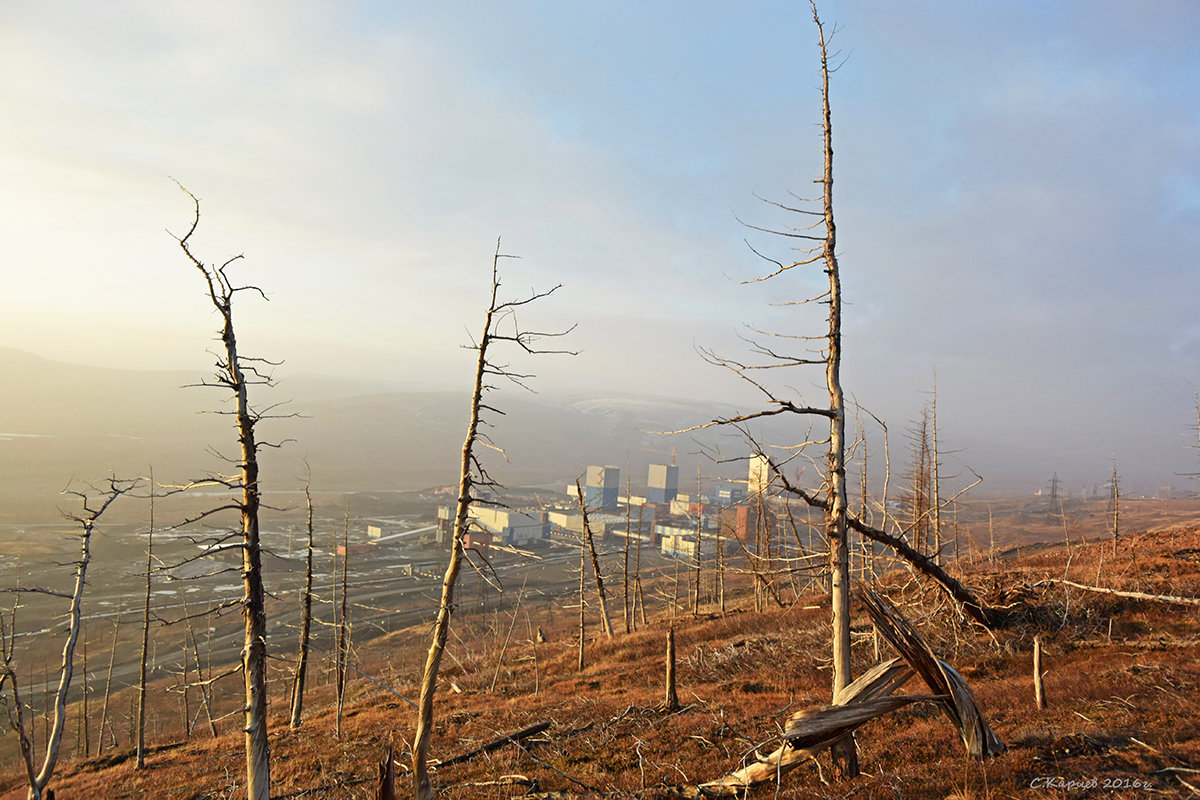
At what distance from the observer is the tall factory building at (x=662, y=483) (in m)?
188

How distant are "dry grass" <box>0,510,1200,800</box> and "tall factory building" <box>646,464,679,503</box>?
155485 millimetres

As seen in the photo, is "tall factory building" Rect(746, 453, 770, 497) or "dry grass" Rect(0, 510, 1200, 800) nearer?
"tall factory building" Rect(746, 453, 770, 497)

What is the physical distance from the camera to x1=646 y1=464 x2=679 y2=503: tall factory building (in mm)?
187875

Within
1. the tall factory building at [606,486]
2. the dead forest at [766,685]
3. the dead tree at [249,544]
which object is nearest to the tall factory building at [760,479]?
the dead forest at [766,685]

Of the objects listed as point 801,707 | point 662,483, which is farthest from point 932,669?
point 662,483

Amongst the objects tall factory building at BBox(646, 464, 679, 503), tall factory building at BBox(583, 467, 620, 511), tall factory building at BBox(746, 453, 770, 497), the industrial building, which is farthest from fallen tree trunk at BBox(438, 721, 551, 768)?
tall factory building at BBox(646, 464, 679, 503)

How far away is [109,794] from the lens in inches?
761

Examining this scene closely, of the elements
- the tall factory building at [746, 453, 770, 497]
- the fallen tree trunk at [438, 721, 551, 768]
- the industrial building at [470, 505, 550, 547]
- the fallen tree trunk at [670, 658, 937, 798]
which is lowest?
the industrial building at [470, 505, 550, 547]

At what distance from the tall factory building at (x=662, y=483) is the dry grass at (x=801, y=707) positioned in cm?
15549

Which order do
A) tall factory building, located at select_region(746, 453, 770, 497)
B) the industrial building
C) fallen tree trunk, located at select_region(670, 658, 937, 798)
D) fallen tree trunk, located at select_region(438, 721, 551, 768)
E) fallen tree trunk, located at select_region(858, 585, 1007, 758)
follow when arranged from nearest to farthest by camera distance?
fallen tree trunk, located at select_region(670, 658, 937, 798) → fallen tree trunk, located at select_region(858, 585, 1007, 758) → tall factory building, located at select_region(746, 453, 770, 497) → fallen tree trunk, located at select_region(438, 721, 551, 768) → the industrial building

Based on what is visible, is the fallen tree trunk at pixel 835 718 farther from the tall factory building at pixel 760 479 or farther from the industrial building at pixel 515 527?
the industrial building at pixel 515 527

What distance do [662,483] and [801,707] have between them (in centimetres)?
18013

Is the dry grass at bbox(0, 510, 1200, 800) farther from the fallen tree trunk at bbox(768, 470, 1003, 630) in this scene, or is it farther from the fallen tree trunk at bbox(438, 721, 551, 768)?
the fallen tree trunk at bbox(768, 470, 1003, 630)

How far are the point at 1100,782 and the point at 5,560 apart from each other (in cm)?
12945
